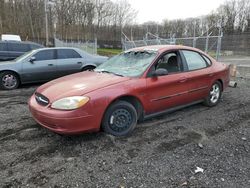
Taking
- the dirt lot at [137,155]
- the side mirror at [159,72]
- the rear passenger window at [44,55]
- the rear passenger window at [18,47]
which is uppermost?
the rear passenger window at [18,47]

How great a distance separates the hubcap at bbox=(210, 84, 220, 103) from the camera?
5.46 m

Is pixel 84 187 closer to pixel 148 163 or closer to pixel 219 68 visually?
pixel 148 163

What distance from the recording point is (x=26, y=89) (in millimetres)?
7965

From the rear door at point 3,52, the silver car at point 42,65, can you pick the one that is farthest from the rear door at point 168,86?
the rear door at point 3,52

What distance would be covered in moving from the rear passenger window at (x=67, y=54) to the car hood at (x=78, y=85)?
15.5 ft

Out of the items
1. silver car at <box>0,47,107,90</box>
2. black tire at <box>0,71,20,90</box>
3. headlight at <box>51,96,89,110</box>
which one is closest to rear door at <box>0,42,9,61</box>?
silver car at <box>0,47,107,90</box>

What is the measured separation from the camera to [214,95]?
18.1 ft

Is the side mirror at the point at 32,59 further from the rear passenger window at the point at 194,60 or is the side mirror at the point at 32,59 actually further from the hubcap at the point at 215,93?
the hubcap at the point at 215,93

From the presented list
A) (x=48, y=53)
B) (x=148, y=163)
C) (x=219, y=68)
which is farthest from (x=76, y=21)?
(x=148, y=163)

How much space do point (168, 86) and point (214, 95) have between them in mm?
1747

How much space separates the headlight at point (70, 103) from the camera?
337 cm

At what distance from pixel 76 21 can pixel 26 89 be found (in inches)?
1253

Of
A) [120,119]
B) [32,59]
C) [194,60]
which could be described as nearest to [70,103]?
[120,119]

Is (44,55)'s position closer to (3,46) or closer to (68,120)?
(3,46)
